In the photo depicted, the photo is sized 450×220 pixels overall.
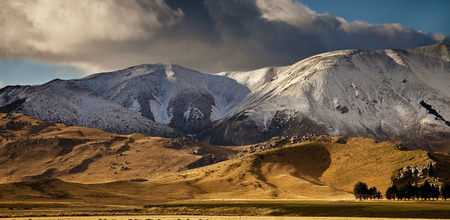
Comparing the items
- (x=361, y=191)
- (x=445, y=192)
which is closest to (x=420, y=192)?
(x=445, y=192)

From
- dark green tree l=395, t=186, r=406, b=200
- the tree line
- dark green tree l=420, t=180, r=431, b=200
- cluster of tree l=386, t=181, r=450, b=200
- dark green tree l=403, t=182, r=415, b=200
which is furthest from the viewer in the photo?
dark green tree l=395, t=186, r=406, b=200

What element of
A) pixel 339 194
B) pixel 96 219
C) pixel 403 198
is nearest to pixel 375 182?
pixel 339 194

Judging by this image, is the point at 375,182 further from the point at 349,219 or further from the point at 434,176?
the point at 349,219

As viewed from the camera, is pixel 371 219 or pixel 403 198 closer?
pixel 371 219

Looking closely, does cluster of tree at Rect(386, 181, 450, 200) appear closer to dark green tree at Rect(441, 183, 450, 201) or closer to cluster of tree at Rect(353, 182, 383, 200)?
dark green tree at Rect(441, 183, 450, 201)

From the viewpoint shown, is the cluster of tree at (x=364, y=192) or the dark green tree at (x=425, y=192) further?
the cluster of tree at (x=364, y=192)

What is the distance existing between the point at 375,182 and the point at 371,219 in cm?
11560

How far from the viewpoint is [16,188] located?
175750 mm

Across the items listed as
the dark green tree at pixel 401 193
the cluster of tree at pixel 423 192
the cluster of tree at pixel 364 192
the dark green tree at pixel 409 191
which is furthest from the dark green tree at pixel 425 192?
the cluster of tree at pixel 364 192

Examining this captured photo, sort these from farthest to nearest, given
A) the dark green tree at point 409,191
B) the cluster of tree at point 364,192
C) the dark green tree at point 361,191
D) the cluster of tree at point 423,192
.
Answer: the dark green tree at point 361,191, the cluster of tree at point 364,192, the dark green tree at point 409,191, the cluster of tree at point 423,192

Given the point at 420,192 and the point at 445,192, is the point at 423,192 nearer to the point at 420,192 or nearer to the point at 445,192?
the point at 420,192

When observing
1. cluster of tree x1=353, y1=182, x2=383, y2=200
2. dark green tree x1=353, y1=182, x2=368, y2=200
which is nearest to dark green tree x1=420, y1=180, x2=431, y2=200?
cluster of tree x1=353, y1=182, x2=383, y2=200

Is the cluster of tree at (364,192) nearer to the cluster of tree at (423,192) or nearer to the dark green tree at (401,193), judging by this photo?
the cluster of tree at (423,192)

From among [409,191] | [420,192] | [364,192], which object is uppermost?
[409,191]
